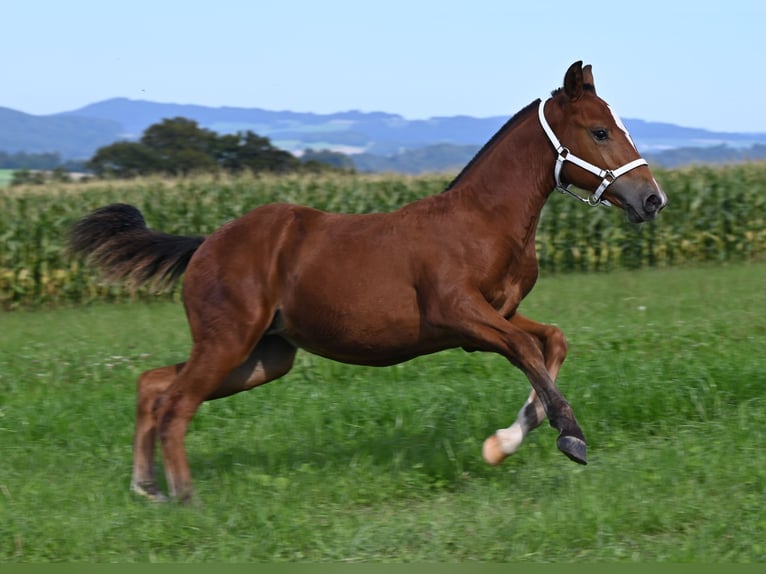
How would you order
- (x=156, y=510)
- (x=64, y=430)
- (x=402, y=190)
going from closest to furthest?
(x=156, y=510) < (x=64, y=430) < (x=402, y=190)

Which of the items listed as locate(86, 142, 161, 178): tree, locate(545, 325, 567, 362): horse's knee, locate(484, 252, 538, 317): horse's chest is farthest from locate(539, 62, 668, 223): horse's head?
locate(86, 142, 161, 178): tree

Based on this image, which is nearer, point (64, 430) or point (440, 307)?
point (440, 307)

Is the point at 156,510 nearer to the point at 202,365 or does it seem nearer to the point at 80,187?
the point at 202,365

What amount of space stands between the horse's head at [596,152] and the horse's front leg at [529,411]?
32.3 inches

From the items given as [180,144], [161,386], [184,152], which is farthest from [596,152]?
[180,144]

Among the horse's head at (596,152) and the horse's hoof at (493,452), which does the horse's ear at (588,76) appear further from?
the horse's hoof at (493,452)

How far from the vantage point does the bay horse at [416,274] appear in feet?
19.7

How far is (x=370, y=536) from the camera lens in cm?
541

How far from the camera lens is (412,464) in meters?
6.84

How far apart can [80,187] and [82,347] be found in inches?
429

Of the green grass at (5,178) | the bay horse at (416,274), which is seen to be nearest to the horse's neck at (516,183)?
the bay horse at (416,274)

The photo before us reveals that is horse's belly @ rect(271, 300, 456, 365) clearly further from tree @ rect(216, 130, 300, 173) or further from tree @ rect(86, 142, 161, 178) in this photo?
tree @ rect(86, 142, 161, 178)

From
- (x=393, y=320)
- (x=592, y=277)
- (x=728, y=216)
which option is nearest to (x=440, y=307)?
(x=393, y=320)

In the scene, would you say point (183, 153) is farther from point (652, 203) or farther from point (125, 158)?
point (652, 203)
